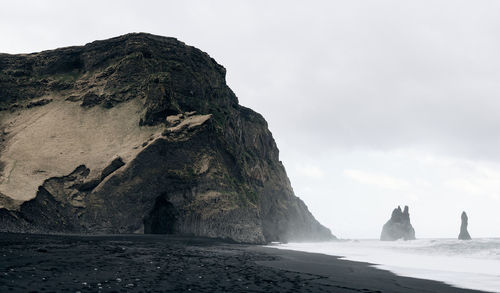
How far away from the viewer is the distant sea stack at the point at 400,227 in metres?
156

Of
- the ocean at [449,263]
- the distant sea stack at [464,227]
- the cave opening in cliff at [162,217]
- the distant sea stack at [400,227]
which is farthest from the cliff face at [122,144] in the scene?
the distant sea stack at [400,227]

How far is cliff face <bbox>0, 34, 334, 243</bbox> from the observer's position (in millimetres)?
37844

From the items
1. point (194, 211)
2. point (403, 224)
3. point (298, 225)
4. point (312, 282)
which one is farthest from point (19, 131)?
point (403, 224)

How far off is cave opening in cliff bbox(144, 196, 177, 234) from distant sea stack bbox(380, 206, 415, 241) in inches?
5413

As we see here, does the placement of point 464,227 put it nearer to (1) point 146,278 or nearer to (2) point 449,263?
(2) point 449,263

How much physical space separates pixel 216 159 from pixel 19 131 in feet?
87.5

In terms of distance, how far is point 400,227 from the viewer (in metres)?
157

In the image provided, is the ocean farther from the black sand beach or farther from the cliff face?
the cliff face

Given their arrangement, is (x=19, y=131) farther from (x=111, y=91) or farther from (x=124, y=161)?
(x=124, y=161)

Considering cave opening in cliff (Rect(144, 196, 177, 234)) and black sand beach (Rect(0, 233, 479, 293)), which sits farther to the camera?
cave opening in cliff (Rect(144, 196, 177, 234))

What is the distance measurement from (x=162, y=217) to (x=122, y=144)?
10.9 meters

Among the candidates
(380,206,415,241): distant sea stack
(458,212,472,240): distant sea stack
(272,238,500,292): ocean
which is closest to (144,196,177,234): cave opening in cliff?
(272,238,500,292): ocean

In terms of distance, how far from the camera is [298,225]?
319ft

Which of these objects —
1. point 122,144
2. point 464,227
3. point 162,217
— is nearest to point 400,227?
point 464,227
